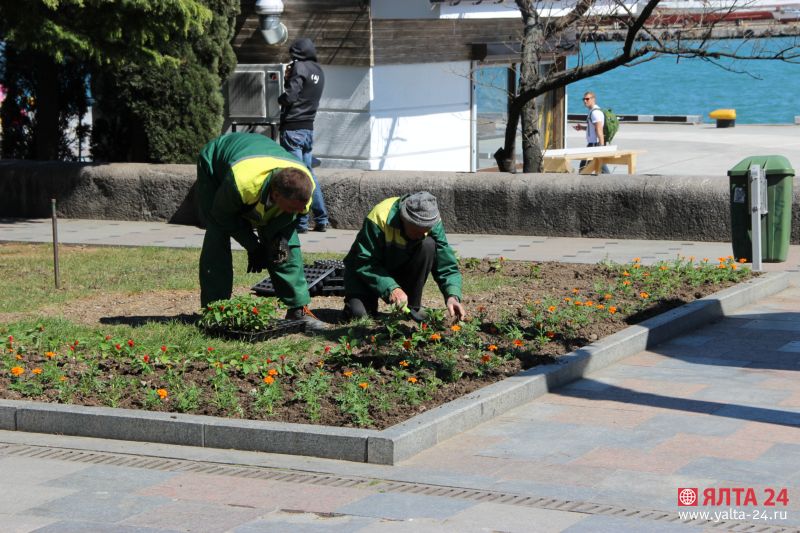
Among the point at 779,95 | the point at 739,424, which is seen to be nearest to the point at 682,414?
the point at 739,424

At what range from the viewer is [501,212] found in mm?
13680

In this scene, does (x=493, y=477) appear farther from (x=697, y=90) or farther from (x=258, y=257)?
(x=697, y=90)

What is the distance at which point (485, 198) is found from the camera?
45.0 feet

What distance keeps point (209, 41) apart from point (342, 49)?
2238 mm

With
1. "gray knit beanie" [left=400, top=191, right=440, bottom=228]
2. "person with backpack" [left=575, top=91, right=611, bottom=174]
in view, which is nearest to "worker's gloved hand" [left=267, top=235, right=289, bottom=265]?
"gray knit beanie" [left=400, top=191, right=440, bottom=228]

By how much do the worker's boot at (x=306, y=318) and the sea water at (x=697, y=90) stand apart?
32.6 meters

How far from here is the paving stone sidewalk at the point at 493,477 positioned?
525cm

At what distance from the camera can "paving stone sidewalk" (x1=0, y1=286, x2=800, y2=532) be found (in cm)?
525

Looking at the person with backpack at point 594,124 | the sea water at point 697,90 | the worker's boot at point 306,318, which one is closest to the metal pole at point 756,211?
the worker's boot at point 306,318

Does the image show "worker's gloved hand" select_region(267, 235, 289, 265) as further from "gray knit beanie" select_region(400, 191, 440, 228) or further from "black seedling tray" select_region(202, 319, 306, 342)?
"gray knit beanie" select_region(400, 191, 440, 228)

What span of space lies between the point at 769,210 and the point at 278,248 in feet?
15.9

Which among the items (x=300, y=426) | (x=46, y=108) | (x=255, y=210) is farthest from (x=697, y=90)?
(x=300, y=426)

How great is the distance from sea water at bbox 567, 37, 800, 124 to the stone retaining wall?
33533 mm

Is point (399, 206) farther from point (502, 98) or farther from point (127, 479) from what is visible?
point (502, 98)
